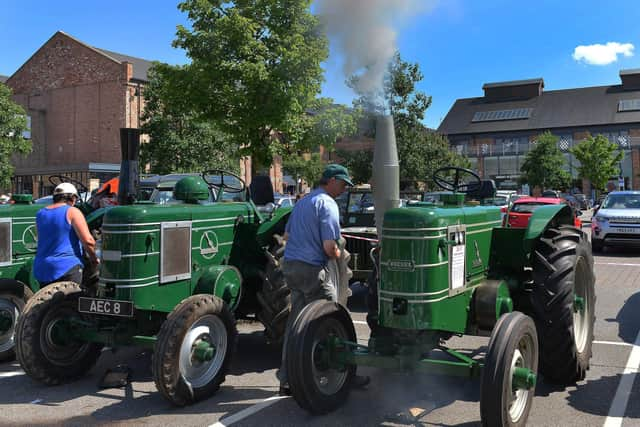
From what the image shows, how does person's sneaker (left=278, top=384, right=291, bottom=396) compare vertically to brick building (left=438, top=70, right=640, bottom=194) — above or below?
below

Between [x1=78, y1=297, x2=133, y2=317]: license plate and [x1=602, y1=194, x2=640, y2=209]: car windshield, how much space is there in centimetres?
1391

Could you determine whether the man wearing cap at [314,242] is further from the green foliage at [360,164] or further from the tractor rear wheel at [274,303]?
the green foliage at [360,164]

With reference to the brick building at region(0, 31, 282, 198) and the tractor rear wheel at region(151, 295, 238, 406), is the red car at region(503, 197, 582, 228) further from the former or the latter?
the brick building at region(0, 31, 282, 198)

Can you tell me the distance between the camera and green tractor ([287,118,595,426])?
151 inches

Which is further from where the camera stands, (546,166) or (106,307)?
(546,166)

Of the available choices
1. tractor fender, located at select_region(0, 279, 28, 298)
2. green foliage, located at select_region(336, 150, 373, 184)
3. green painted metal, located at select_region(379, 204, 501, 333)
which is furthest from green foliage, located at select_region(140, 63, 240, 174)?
green painted metal, located at select_region(379, 204, 501, 333)

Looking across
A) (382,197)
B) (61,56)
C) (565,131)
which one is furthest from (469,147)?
(382,197)

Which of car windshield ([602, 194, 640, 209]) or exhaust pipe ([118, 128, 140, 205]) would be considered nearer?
exhaust pipe ([118, 128, 140, 205])

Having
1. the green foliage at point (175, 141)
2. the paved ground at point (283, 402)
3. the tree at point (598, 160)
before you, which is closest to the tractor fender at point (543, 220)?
the paved ground at point (283, 402)

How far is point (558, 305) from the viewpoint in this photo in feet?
15.1

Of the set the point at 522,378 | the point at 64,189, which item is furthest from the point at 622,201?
the point at 64,189

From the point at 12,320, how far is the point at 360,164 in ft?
87.5

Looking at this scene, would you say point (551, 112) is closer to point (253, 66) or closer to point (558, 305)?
point (253, 66)

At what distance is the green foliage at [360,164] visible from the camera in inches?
1248
